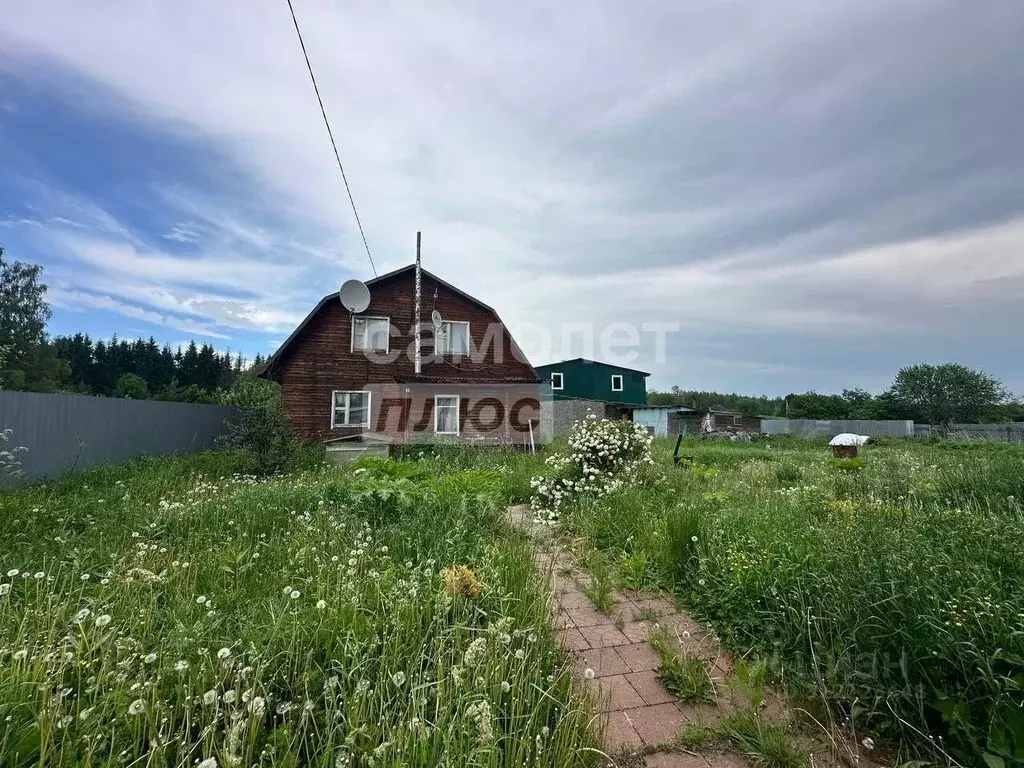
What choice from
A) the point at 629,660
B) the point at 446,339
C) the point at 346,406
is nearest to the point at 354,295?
the point at 446,339

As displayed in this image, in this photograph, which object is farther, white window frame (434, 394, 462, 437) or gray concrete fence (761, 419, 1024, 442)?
gray concrete fence (761, 419, 1024, 442)

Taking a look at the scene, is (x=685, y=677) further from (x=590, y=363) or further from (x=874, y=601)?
(x=590, y=363)

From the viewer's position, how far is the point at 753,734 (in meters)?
1.77

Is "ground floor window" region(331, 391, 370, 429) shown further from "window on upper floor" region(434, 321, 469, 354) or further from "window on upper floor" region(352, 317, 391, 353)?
"window on upper floor" region(434, 321, 469, 354)

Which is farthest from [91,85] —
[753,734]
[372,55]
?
[753,734]

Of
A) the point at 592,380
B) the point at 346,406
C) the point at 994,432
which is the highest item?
the point at 592,380

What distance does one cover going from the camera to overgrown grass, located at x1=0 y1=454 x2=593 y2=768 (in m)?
1.37

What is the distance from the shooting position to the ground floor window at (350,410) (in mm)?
16078

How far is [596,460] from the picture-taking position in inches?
272

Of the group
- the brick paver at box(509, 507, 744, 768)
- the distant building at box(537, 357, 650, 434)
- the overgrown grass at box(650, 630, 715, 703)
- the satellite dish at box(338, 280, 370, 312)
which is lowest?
the brick paver at box(509, 507, 744, 768)

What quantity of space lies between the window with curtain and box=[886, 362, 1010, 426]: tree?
1607 inches

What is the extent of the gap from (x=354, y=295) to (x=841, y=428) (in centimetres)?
3281

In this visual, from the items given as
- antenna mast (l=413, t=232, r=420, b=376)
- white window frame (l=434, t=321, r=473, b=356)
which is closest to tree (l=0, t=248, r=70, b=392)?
antenna mast (l=413, t=232, r=420, b=376)

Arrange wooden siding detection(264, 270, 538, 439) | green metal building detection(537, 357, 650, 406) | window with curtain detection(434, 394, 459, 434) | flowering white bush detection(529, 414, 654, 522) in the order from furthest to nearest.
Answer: green metal building detection(537, 357, 650, 406) → window with curtain detection(434, 394, 459, 434) → wooden siding detection(264, 270, 538, 439) → flowering white bush detection(529, 414, 654, 522)
